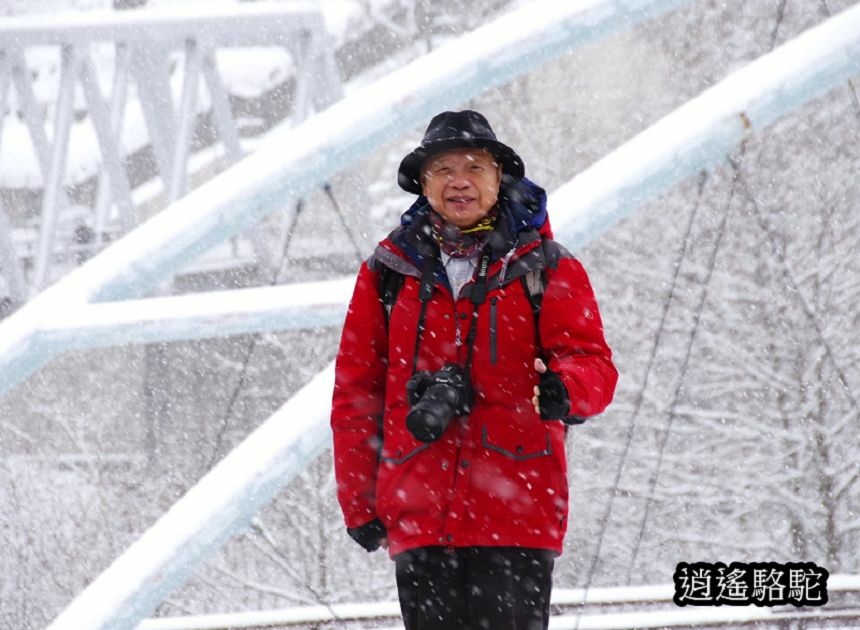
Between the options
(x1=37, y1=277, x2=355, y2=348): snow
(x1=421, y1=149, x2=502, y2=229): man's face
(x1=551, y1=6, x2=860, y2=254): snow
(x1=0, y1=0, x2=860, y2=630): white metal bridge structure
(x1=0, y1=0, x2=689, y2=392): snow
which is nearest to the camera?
(x1=421, y1=149, x2=502, y2=229): man's face

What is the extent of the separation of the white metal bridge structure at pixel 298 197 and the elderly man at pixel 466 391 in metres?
1.59

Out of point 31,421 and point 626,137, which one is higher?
point 626,137

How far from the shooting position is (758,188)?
787 inches

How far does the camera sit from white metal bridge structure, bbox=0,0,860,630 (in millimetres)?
3969

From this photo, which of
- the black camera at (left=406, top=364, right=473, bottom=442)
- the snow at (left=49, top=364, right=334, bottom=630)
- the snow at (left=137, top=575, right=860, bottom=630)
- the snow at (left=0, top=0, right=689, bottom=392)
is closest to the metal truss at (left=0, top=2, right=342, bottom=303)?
the snow at (left=0, top=0, right=689, bottom=392)

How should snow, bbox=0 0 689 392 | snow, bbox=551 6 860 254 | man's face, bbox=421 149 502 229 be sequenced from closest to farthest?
man's face, bbox=421 149 502 229, snow, bbox=551 6 860 254, snow, bbox=0 0 689 392

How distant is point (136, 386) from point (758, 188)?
1323 cm

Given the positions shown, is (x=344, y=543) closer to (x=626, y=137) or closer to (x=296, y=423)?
(x=626, y=137)

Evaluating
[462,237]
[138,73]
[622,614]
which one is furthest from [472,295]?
[138,73]

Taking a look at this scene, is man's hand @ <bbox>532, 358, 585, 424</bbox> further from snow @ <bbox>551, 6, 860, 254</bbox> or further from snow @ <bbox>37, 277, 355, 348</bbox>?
snow @ <bbox>37, 277, 355, 348</bbox>

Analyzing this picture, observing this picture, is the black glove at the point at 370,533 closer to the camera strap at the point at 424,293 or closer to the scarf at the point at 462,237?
the camera strap at the point at 424,293

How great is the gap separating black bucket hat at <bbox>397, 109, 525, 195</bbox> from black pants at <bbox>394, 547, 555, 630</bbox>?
29.6 inches

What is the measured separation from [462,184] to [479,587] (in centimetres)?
76

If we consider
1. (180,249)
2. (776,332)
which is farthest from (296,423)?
(776,332)
